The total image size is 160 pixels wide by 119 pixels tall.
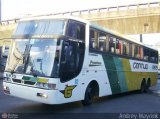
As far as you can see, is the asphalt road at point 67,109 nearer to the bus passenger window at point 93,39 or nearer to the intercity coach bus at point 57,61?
the intercity coach bus at point 57,61

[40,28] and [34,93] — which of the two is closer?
[34,93]

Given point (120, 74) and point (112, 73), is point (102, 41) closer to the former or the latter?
point (112, 73)

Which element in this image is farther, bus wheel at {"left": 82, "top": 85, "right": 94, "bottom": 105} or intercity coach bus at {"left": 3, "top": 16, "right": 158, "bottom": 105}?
bus wheel at {"left": 82, "top": 85, "right": 94, "bottom": 105}

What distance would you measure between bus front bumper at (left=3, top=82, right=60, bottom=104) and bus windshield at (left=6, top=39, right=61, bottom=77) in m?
0.48

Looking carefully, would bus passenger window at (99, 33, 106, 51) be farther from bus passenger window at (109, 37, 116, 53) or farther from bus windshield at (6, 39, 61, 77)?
bus windshield at (6, 39, 61, 77)

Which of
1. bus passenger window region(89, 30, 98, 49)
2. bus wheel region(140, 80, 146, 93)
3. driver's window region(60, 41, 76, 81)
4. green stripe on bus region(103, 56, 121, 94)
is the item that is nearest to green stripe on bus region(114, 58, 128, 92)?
green stripe on bus region(103, 56, 121, 94)

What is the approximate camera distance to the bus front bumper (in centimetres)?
1059

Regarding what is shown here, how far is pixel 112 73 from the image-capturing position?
1534 cm

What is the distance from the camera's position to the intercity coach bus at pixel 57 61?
10.8m

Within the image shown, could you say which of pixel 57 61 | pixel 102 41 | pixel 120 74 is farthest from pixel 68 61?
pixel 120 74

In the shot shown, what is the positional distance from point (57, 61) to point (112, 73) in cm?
499

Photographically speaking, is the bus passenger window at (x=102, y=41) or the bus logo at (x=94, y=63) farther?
the bus passenger window at (x=102, y=41)

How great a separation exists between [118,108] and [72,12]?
3151 centimetres

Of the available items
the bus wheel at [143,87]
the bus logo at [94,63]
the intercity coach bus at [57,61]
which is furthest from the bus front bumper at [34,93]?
the bus wheel at [143,87]
